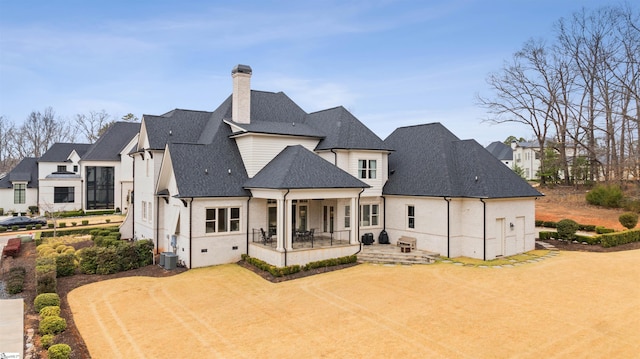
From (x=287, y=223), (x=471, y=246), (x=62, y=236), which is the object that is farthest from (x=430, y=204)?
(x=62, y=236)

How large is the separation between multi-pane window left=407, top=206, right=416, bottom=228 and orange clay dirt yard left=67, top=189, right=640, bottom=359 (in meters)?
4.06

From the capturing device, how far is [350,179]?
20.9 meters

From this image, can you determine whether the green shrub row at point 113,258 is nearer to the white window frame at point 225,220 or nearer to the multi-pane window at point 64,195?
the white window frame at point 225,220

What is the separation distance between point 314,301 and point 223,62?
16.8 m

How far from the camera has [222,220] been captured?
66.7ft

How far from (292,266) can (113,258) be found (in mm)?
8772

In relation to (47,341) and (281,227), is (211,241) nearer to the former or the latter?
(281,227)

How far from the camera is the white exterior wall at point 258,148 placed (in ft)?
71.3

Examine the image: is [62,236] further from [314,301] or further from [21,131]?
[21,131]

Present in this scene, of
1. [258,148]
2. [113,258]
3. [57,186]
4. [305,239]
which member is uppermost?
[258,148]

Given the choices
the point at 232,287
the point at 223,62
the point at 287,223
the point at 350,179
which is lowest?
the point at 232,287

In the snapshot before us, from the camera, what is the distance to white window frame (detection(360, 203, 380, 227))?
78.4 ft

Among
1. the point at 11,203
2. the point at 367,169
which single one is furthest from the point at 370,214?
the point at 11,203

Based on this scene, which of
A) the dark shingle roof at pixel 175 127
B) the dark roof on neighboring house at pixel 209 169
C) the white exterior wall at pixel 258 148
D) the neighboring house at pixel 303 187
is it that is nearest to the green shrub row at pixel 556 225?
the neighboring house at pixel 303 187
